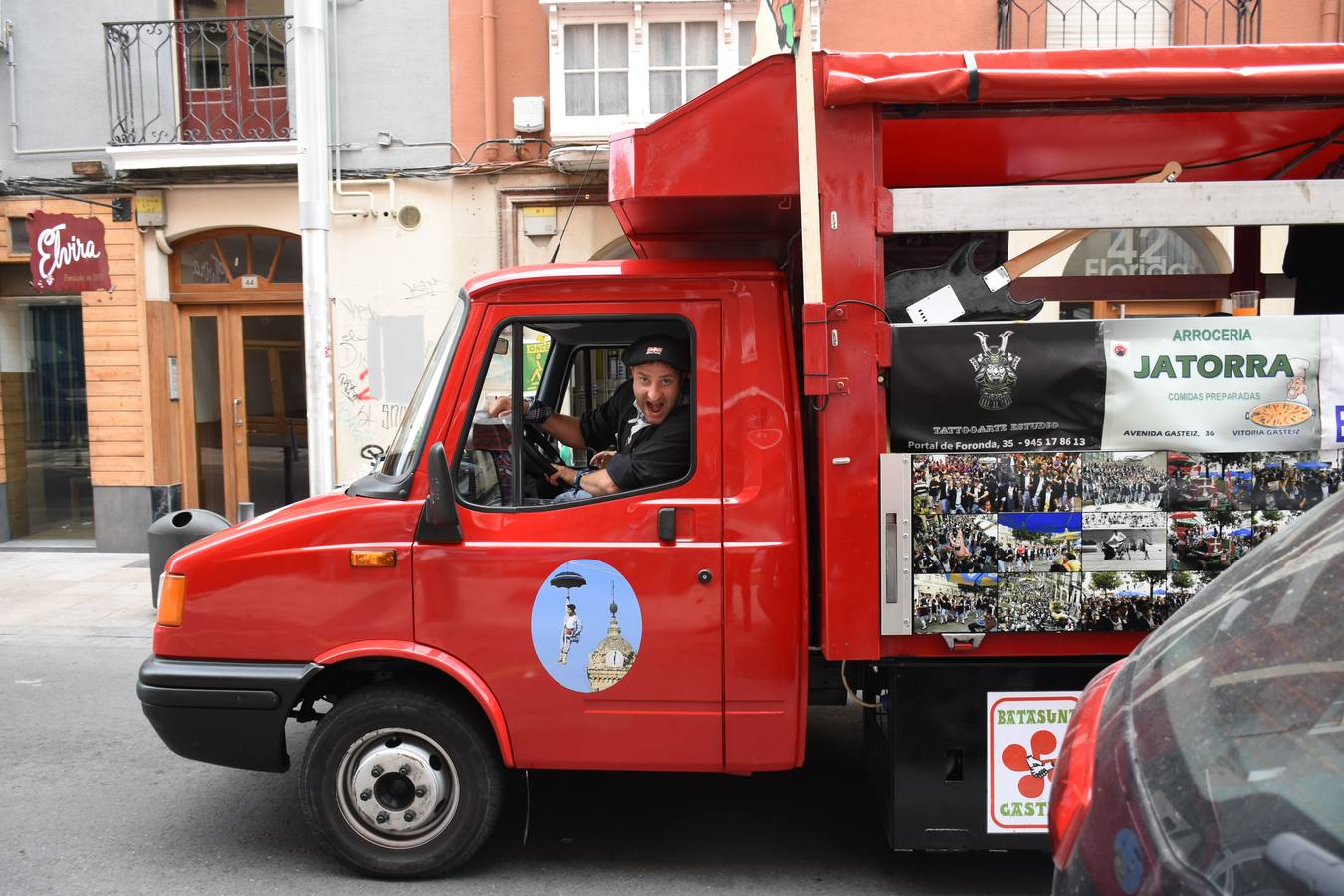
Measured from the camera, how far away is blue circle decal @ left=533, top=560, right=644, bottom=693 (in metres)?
3.44

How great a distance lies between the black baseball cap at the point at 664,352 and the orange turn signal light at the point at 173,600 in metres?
1.88

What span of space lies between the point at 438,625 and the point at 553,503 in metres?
0.59

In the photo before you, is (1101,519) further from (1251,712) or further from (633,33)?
(633,33)

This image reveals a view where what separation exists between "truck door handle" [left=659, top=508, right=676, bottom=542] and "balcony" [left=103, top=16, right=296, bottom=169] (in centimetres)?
907

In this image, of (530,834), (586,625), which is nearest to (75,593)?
(530,834)

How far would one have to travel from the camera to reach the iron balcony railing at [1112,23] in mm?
9977

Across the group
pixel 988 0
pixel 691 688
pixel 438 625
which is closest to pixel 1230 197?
pixel 691 688

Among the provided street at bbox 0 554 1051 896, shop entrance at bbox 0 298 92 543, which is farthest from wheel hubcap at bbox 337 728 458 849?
shop entrance at bbox 0 298 92 543

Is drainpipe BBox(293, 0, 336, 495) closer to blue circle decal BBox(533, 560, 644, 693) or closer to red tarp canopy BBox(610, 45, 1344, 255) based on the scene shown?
red tarp canopy BBox(610, 45, 1344, 255)

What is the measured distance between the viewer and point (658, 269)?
11.7 ft

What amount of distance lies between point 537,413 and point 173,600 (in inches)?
59.3

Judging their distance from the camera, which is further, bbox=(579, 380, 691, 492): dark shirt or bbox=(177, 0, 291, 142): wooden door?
bbox=(177, 0, 291, 142): wooden door

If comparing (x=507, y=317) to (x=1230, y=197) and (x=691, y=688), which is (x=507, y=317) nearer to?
(x=691, y=688)

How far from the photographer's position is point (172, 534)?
8.11 meters
